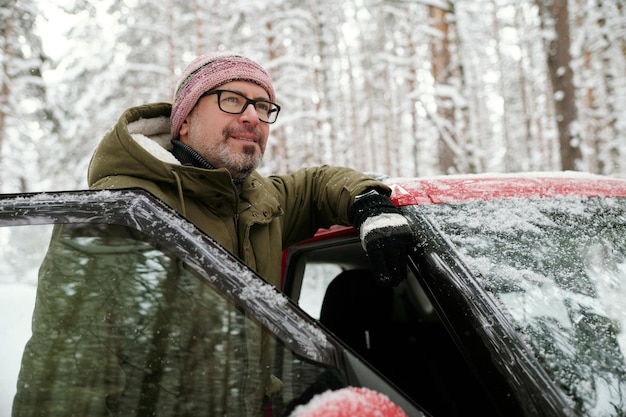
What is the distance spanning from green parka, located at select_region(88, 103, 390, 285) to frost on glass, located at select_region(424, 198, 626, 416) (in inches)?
21.4

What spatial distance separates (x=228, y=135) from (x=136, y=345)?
1.46m

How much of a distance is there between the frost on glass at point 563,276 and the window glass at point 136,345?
2.06 ft

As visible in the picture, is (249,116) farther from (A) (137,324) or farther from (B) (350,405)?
(B) (350,405)

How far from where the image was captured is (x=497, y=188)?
1.91 metres

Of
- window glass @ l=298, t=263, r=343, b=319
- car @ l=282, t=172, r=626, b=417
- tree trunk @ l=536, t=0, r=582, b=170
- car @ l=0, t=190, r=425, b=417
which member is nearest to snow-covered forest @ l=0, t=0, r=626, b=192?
tree trunk @ l=536, t=0, r=582, b=170

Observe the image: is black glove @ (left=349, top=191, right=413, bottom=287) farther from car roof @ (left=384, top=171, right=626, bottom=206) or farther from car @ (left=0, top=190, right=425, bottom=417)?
car @ (left=0, top=190, right=425, bottom=417)

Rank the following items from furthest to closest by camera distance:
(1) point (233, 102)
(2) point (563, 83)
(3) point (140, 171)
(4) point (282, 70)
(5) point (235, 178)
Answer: (4) point (282, 70) < (2) point (563, 83) < (1) point (233, 102) < (5) point (235, 178) < (3) point (140, 171)

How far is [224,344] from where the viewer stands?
1127 mm

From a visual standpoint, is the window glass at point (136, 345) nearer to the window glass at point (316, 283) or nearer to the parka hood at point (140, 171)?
the parka hood at point (140, 171)

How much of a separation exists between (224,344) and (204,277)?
0.55 ft

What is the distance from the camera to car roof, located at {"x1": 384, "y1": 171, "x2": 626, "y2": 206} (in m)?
1.87

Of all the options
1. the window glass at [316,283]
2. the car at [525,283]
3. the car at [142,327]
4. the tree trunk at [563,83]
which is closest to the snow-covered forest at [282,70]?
the tree trunk at [563,83]

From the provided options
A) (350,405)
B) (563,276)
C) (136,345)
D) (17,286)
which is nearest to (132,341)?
(136,345)

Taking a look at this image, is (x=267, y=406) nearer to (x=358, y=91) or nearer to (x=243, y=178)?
(x=243, y=178)
